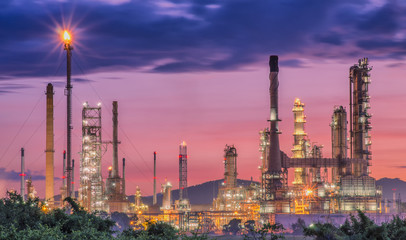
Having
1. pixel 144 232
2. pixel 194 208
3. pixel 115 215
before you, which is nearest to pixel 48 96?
pixel 115 215

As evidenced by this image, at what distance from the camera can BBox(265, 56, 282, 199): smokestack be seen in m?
104

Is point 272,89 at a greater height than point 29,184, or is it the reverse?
point 272,89

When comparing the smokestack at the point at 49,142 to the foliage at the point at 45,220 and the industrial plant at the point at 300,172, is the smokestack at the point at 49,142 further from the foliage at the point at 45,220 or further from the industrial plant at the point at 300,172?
the foliage at the point at 45,220

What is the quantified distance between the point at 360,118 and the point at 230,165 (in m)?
28.8

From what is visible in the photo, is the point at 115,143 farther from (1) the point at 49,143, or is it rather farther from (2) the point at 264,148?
(1) the point at 49,143

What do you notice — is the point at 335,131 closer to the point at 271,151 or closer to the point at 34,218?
the point at 271,151

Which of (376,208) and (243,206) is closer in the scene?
(376,208)

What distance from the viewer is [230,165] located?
397ft

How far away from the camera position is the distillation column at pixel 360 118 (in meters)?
99.8

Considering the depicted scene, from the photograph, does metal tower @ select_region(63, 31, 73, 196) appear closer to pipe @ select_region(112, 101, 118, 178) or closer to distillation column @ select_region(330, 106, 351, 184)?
distillation column @ select_region(330, 106, 351, 184)

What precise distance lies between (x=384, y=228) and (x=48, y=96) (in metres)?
65.4

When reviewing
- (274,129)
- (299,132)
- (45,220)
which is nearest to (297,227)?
(274,129)

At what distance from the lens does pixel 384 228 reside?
84.2 feet

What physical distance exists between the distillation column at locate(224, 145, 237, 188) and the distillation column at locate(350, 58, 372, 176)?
2521 cm
